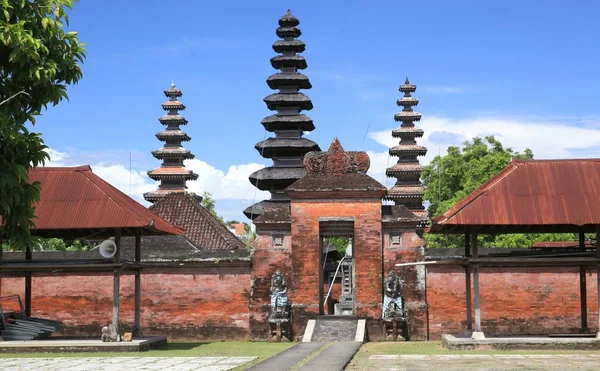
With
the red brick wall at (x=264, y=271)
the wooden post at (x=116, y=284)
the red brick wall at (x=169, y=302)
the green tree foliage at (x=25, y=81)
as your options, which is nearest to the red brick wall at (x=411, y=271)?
the red brick wall at (x=264, y=271)

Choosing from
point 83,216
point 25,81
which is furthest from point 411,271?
point 25,81

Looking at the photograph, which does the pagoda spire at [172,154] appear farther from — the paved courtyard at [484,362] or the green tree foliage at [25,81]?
the green tree foliage at [25,81]

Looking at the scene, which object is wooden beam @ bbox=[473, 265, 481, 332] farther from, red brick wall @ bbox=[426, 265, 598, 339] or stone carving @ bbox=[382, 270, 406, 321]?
stone carving @ bbox=[382, 270, 406, 321]

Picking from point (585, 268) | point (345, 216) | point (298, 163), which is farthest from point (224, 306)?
point (298, 163)

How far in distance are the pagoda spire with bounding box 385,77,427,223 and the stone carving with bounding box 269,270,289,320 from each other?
2984 centimetres

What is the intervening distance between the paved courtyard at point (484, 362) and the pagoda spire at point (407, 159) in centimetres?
3586

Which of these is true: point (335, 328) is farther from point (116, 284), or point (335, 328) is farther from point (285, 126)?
point (285, 126)

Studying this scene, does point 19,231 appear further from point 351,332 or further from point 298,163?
point 298,163

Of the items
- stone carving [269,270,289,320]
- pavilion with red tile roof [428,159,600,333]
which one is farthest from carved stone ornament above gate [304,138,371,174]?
pavilion with red tile roof [428,159,600,333]

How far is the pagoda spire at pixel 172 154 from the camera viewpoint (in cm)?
5969

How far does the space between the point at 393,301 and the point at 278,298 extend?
312 cm

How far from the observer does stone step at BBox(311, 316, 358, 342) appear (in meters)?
23.2

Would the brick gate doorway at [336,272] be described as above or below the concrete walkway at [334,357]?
above

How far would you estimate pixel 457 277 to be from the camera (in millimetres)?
24281
